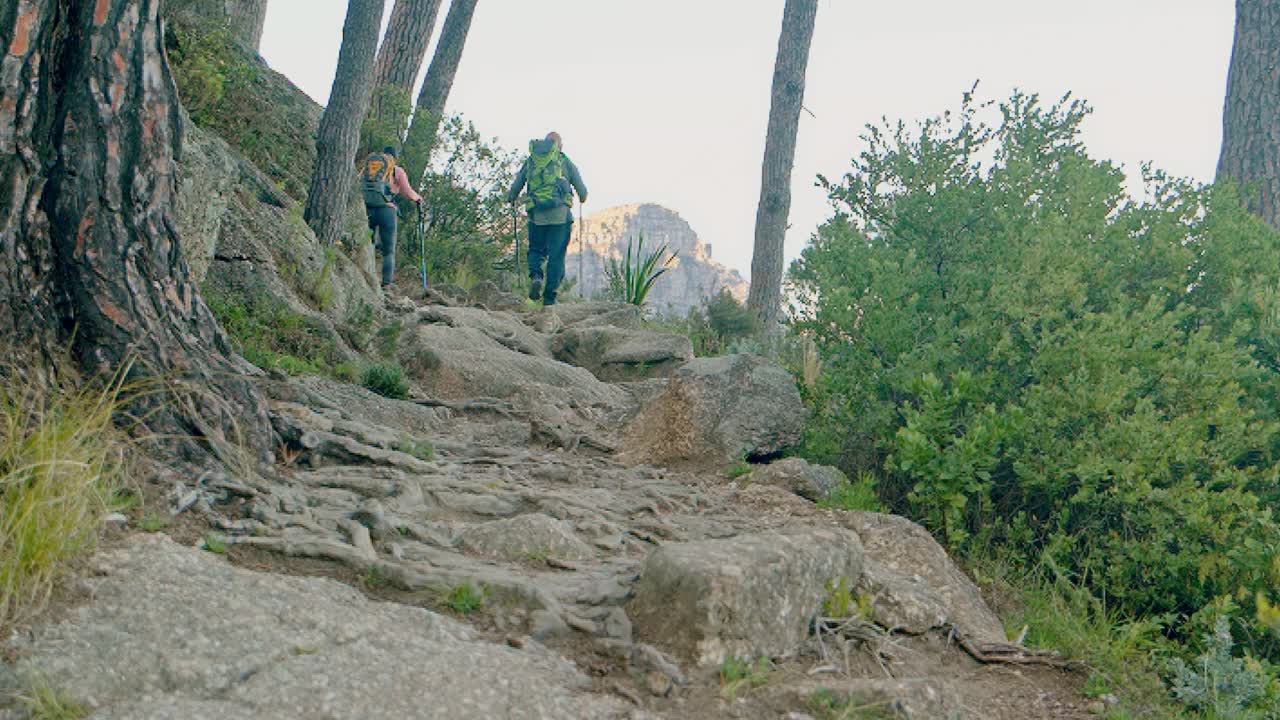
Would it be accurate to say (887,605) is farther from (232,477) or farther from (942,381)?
(232,477)

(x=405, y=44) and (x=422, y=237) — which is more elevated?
(x=405, y=44)

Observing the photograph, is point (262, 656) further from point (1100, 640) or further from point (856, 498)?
point (856, 498)

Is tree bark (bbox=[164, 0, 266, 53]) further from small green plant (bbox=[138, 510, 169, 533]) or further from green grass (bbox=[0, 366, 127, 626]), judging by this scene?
small green plant (bbox=[138, 510, 169, 533])

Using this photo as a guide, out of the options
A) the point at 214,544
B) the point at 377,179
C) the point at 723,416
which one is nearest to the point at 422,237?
the point at 377,179

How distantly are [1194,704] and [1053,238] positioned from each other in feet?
8.74

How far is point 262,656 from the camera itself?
3307 mm

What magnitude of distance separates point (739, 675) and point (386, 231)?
10.1 m

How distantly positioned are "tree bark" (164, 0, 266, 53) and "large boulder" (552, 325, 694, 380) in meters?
4.63

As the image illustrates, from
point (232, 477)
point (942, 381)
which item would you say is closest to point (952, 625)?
point (942, 381)

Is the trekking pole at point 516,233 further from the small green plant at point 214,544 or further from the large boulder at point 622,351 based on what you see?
the small green plant at point 214,544

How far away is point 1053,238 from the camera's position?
20.2 feet

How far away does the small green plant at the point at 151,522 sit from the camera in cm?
404

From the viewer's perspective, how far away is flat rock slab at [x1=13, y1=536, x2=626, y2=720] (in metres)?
3.09

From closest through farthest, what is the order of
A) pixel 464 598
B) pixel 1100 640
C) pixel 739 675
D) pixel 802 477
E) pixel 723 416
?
pixel 739 675
pixel 464 598
pixel 1100 640
pixel 802 477
pixel 723 416
